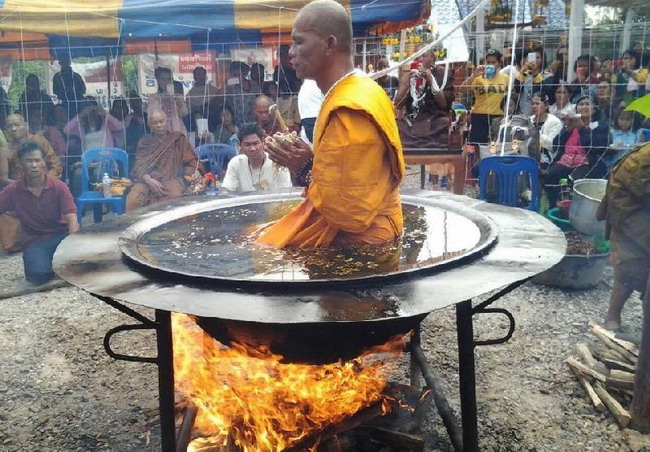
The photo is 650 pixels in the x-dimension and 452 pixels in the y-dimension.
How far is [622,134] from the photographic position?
7.91 metres

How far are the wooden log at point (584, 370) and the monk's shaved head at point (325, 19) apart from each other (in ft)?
8.66

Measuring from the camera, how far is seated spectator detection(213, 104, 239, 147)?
8.80 metres

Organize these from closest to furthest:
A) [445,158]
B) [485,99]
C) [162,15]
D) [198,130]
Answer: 1. [445,158]
2. [162,15]
3. [198,130]
4. [485,99]

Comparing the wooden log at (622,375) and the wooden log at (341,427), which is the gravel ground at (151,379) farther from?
the wooden log at (341,427)

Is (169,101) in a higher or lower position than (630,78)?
lower

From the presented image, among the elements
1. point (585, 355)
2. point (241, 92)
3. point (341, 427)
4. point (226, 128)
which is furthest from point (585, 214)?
point (241, 92)

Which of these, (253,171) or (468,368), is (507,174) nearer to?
(253,171)

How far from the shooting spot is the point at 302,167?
2.78 m

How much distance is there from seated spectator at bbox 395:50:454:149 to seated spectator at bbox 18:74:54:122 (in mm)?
5357

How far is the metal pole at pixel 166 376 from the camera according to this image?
7.25 ft

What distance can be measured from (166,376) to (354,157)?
118cm

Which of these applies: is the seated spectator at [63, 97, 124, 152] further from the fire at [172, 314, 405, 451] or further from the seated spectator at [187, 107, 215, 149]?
the fire at [172, 314, 405, 451]

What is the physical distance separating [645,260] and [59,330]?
471 centimetres

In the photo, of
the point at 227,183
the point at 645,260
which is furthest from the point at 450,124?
the point at 645,260
